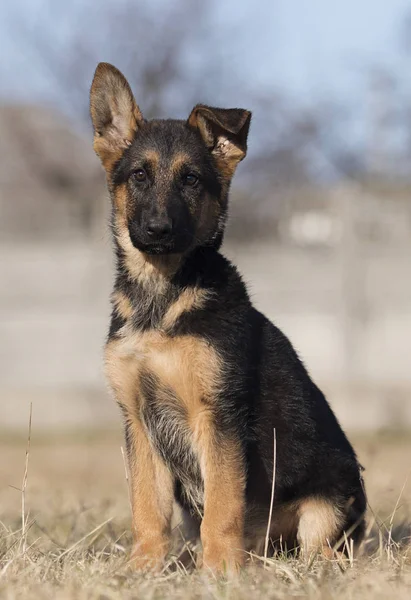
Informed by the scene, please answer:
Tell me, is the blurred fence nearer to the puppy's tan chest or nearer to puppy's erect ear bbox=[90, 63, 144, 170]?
puppy's erect ear bbox=[90, 63, 144, 170]

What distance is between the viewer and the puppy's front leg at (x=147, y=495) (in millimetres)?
5281

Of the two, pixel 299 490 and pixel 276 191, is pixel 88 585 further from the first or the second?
pixel 276 191

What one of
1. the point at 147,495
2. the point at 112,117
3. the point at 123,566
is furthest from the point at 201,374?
the point at 112,117

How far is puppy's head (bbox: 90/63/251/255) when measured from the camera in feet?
17.6

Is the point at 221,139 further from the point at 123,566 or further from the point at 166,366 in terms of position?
the point at 123,566

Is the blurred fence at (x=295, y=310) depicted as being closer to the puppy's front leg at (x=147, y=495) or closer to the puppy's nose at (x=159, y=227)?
the puppy's front leg at (x=147, y=495)

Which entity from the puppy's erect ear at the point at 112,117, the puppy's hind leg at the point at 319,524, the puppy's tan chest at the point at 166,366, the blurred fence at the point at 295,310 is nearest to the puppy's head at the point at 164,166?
the puppy's erect ear at the point at 112,117

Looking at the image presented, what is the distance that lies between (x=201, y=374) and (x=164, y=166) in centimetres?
123

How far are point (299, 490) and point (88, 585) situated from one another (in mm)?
1545

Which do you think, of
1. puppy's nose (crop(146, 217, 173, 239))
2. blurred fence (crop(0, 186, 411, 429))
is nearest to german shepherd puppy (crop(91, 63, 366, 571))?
puppy's nose (crop(146, 217, 173, 239))

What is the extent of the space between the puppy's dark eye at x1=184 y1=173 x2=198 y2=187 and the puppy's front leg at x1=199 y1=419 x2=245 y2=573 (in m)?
1.37

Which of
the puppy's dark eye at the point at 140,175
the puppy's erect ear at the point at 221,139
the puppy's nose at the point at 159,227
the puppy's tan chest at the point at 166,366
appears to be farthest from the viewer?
the puppy's erect ear at the point at 221,139

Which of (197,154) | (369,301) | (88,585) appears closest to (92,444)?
(369,301)

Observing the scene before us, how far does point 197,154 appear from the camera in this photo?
5676 mm
